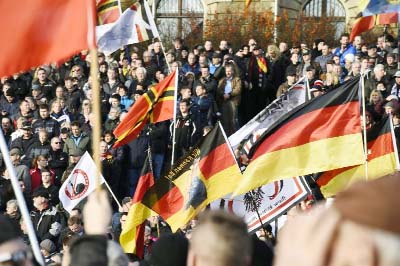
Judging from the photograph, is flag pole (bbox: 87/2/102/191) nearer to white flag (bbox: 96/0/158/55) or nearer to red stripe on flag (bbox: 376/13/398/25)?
white flag (bbox: 96/0/158/55)

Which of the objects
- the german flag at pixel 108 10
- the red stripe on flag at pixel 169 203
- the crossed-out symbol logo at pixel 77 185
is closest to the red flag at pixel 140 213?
the red stripe on flag at pixel 169 203

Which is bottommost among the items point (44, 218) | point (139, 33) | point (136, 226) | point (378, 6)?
point (44, 218)

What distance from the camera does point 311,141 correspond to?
9047 millimetres

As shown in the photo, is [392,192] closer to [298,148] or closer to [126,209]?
[298,148]

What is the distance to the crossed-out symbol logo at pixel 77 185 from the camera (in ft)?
41.0

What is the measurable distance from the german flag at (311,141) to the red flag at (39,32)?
2706 mm

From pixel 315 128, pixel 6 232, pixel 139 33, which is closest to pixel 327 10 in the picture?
pixel 139 33

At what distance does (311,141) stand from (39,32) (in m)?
3.38

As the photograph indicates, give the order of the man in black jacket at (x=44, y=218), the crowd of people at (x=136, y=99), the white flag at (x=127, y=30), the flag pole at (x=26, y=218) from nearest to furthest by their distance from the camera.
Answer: the flag pole at (x=26, y=218), the man in black jacket at (x=44, y=218), the crowd of people at (x=136, y=99), the white flag at (x=127, y=30)

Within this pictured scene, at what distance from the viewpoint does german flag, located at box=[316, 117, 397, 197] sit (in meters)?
9.48

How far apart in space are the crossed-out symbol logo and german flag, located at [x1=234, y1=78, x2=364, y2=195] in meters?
3.96

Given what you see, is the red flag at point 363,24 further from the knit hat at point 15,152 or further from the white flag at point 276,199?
the white flag at point 276,199

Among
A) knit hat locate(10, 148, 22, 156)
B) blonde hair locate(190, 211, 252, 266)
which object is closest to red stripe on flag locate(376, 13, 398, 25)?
knit hat locate(10, 148, 22, 156)

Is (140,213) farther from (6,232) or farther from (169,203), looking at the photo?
(6,232)
